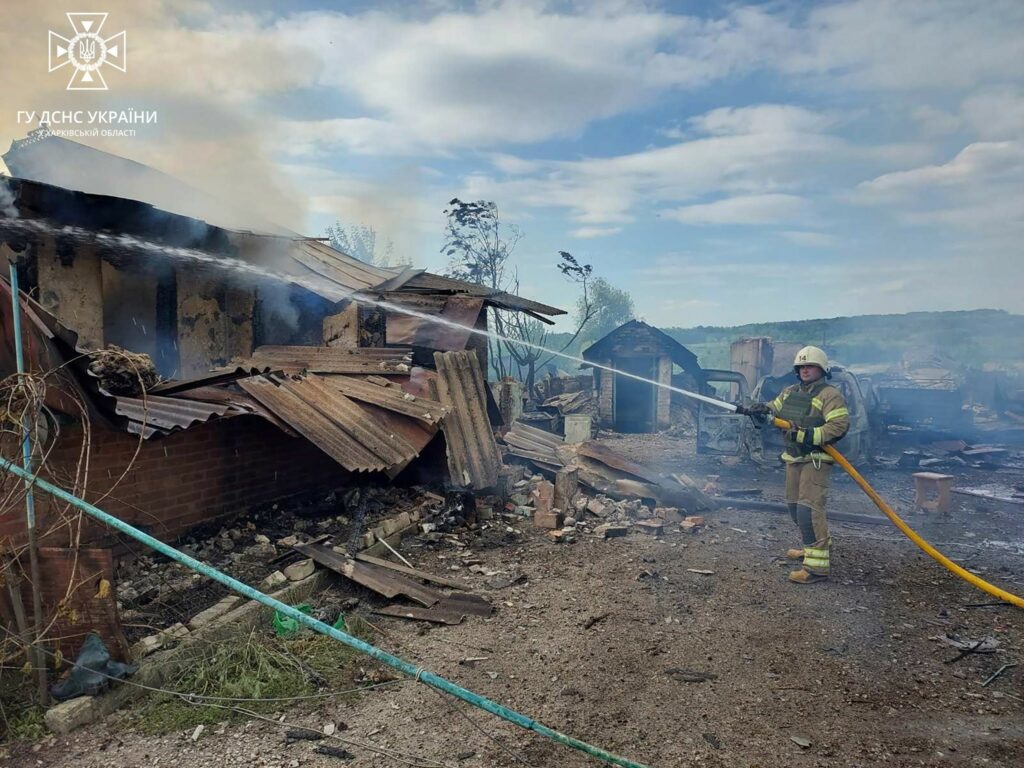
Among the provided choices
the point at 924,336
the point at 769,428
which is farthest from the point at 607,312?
the point at 769,428

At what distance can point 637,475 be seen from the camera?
9203 mm

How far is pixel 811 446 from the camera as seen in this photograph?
586cm

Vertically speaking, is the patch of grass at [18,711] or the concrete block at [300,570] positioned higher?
the concrete block at [300,570]

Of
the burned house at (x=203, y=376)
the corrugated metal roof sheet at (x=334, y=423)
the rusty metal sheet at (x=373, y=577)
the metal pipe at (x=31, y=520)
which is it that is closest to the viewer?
the metal pipe at (x=31, y=520)

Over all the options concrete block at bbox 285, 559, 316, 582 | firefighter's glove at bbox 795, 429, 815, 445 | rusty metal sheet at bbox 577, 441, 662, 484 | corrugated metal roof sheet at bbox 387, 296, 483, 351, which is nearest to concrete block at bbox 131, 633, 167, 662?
concrete block at bbox 285, 559, 316, 582

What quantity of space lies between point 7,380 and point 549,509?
18.6ft

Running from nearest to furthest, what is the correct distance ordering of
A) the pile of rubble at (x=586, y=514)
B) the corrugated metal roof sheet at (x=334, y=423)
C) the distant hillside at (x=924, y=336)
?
the corrugated metal roof sheet at (x=334, y=423), the pile of rubble at (x=586, y=514), the distant hillside at (x=924, y=336)

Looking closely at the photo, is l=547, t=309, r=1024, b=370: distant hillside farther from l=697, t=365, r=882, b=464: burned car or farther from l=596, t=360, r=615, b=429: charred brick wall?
l=697, t=365, r=882, b=464: burned car

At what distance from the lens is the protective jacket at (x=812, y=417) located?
568 centimetres

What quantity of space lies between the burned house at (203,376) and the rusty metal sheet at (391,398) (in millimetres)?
34

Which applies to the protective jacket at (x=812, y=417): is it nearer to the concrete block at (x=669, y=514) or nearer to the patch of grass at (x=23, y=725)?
the concrete block at (x=669, y=514)

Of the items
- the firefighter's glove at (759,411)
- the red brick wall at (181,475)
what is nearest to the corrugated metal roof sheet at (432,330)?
the red brick wall at (181,475)

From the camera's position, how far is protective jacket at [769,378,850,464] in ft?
18.6

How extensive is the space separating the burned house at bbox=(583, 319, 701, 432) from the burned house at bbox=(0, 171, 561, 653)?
Answer: 1116cm
